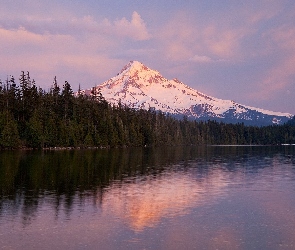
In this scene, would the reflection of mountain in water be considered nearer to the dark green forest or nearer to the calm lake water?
the calm lake water

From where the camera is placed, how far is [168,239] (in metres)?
24.0

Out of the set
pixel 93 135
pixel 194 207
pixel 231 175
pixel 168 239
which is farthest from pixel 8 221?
pixel 93 135

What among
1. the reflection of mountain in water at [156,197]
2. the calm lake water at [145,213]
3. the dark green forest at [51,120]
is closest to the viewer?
the calm lake water at [145,213]

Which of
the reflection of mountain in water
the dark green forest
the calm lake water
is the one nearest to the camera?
the calm lake water

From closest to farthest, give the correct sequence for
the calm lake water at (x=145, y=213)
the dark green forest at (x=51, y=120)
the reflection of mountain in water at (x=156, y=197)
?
the calm lake water at (x=145, y=213)
the reflection of mountain in water at (x=156, y=197)
the dark green forest at (x=51, y=120)

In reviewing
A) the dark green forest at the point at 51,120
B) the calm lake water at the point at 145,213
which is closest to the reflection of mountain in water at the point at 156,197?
the calm lake water at the point at 145,213

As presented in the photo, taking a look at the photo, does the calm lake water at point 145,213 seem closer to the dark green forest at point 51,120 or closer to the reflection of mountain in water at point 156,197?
the reflection of mountain in water at point 156,197

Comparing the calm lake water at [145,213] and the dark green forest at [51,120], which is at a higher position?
the dark green forest at [51,120]

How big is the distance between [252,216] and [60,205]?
14452 millimetres

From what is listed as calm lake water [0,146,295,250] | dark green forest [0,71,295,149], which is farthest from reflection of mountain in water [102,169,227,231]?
dark green forest [0,71,295,149]

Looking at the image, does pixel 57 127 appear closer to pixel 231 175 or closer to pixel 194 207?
pixel 231 175

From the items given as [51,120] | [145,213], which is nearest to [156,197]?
[145,213]

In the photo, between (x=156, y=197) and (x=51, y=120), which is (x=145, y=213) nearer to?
(x=156, y=197)

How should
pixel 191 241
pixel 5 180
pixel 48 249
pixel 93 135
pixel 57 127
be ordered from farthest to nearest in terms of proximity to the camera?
1. pixel 93 135
2. pixel 57 127
3. pixel 5 180
4. pixel 191 241
5. pixel 48 249
